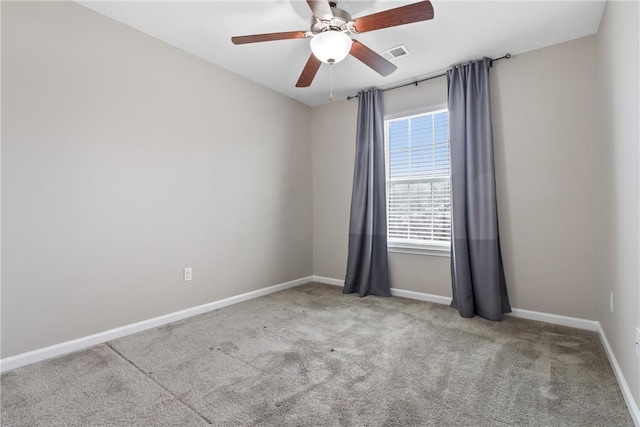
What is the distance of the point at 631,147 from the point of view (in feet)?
5.34

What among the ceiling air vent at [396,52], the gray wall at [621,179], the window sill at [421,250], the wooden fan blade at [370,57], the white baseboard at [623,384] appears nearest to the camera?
the white baseboard at [623,384]

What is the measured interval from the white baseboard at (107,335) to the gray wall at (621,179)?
3107mm

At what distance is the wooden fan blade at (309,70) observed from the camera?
2.42 metres

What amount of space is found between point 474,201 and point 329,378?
214 centimetres

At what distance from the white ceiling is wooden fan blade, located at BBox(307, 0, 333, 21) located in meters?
0.31

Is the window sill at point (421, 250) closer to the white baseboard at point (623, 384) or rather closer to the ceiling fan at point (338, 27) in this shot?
the white baseboard at point (623, 384)

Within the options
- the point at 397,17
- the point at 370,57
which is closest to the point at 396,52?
the point at 370,57

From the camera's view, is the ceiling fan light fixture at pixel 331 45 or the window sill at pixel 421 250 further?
the window sill at pixel 421 250

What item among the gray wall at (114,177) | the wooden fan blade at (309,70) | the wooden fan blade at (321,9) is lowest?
the gray wall at (114,177)

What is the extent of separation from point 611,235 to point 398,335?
64.6 inches

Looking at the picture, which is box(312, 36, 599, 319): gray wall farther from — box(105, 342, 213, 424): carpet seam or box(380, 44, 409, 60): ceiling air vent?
box(105, 342, 213, 424): carpet seam

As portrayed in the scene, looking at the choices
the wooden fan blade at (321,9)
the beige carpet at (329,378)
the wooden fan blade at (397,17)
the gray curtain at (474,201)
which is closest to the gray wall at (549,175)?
the gray curtain at (474,201)

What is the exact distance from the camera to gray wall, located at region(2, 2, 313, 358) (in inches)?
79.2

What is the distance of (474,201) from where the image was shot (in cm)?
296
